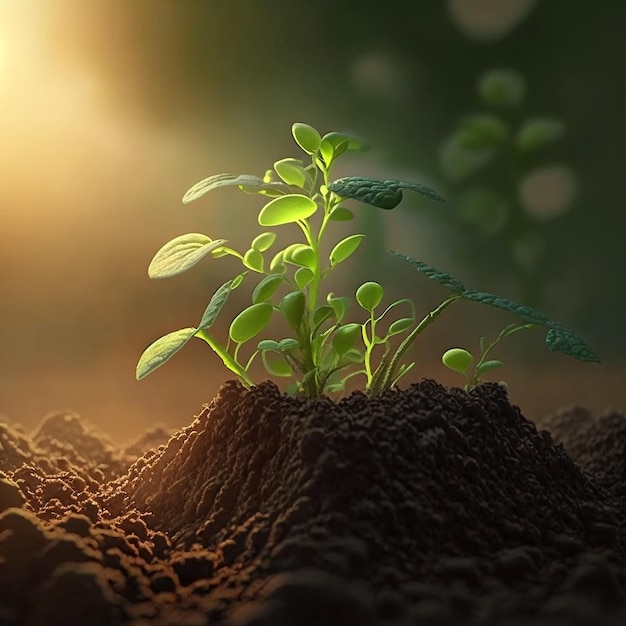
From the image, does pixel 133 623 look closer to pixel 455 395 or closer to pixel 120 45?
pixel 455 395

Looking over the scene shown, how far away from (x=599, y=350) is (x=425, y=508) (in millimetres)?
939

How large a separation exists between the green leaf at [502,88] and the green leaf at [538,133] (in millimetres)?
58

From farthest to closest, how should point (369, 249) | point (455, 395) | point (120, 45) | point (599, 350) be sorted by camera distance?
1. point (599, 350)
2. point (369, 249)
3. point (120, 45)
4. point (455, 395)

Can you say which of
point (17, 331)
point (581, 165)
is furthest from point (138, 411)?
point (581, 165)

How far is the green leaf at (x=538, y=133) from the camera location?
60.8 inches

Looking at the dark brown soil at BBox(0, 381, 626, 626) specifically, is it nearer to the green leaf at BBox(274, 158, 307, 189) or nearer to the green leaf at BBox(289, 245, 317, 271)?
the green leaf at BBox(289, 245, 317, 271)

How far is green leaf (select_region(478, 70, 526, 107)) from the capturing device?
4.94 ft

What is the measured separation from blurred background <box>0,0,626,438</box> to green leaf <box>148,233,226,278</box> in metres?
0.35

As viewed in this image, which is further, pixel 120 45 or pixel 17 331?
pixel 17 331

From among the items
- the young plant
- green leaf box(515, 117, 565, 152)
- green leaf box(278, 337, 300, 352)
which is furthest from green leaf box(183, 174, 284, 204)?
green leaf box(515, 117, 565, 152)

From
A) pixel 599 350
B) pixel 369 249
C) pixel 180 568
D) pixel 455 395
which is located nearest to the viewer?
pixel 180 568

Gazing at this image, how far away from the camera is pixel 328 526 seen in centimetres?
75

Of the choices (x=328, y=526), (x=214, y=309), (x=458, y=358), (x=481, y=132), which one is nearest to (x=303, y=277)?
(x=214, y=309)

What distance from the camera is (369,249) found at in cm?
151
